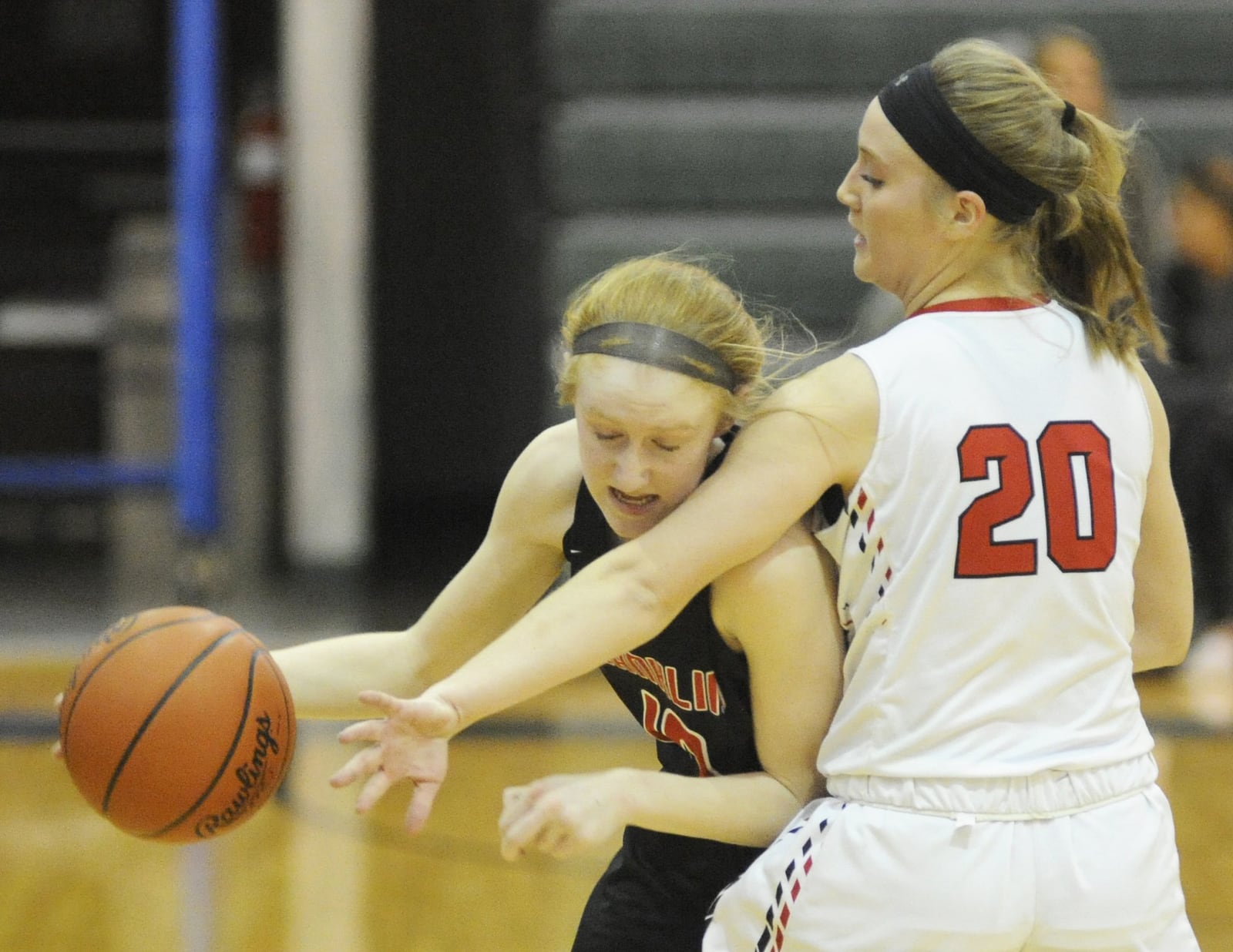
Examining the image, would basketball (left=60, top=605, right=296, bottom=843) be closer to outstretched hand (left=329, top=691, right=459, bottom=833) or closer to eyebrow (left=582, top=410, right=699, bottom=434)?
outstretched hand (left=329, top=691, right=459, bottom=833)

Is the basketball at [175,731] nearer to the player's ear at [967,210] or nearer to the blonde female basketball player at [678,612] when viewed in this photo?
the blonde female basketball player at [678,612]

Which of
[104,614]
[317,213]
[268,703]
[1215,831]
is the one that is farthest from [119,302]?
[268,703]

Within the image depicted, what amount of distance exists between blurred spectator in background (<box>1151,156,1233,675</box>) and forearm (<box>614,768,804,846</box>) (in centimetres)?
400

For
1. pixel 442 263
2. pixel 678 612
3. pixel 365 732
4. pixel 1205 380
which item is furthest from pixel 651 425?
pixel 442 263

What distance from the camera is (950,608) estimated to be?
5.69ft

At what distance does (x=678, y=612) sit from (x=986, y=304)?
47 centimetres

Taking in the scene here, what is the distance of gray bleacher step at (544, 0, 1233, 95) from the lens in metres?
6.48

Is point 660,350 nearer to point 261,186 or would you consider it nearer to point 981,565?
point 981,565

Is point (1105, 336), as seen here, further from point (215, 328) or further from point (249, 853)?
point (215, 328)

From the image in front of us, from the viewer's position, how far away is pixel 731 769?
198cm

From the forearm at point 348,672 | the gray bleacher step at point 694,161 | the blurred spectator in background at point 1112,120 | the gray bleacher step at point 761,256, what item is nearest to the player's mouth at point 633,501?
the forearm at point 348,672

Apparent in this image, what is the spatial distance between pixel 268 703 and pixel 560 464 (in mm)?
438

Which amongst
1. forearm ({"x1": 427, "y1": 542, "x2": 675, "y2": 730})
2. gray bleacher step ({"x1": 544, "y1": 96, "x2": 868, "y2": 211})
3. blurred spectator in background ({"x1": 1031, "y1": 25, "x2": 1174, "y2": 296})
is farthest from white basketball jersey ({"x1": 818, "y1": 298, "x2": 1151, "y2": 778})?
gray bleacher step ({"x1": 544, "y1": 96, "x2": 868, "y2": 211})

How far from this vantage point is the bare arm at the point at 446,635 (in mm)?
2080
